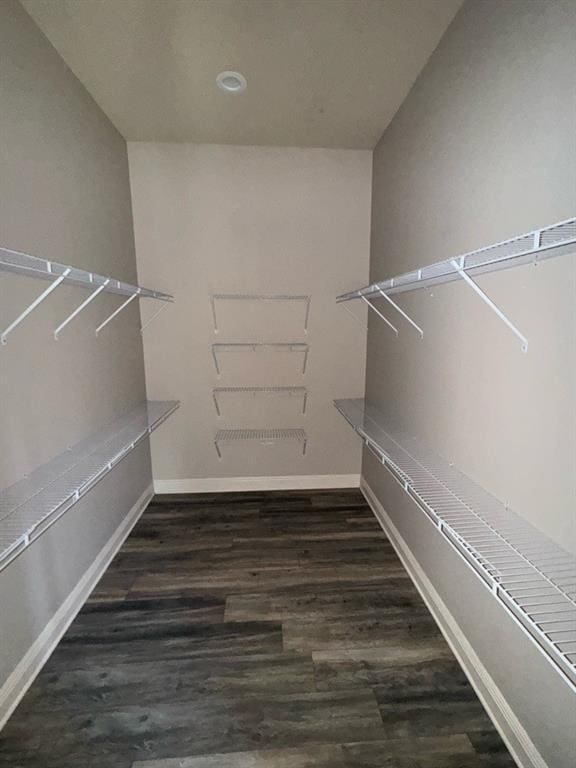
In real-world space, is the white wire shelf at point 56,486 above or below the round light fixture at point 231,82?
below

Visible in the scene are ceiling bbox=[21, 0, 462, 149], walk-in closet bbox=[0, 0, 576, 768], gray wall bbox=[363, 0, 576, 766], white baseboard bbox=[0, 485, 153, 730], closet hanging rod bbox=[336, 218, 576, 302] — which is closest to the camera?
closet hanging rod bbox=[336, 218, 576, 302]

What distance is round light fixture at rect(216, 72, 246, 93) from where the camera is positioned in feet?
5.83

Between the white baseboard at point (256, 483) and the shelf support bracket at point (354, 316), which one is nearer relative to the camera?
the shelf support bracket at point (354, 316)

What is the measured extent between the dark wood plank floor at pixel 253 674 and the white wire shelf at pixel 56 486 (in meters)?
0.77

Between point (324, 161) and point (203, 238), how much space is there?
980mm

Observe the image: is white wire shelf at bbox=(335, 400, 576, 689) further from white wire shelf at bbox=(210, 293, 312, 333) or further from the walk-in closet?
white wire shelf at bbox=(210, 293, 312, 333)

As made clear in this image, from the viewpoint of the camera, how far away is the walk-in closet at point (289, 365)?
1065 millimetres

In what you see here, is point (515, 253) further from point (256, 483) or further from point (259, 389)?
point (256, 483)

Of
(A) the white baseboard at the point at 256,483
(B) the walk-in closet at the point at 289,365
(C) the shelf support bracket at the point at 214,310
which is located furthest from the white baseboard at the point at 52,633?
(C) the shelf support bracket at the point at 214,310

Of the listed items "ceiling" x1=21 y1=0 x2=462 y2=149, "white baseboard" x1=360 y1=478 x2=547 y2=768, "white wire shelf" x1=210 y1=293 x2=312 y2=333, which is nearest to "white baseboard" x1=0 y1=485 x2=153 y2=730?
"white wire shelf" x1=210 y1=293 x2=312 y2=333

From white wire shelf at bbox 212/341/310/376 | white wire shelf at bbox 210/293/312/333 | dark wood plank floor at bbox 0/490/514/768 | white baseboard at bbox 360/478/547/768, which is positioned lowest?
dark wood plank floor at bbox 0/490/514/768

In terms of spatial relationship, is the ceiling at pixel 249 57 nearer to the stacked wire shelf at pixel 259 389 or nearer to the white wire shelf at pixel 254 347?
the stacked wire shelf at pixel 259 389

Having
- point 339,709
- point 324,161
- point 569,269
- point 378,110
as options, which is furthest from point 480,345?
point 324,161

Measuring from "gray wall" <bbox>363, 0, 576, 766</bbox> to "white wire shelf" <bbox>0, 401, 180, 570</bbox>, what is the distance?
139 cm
